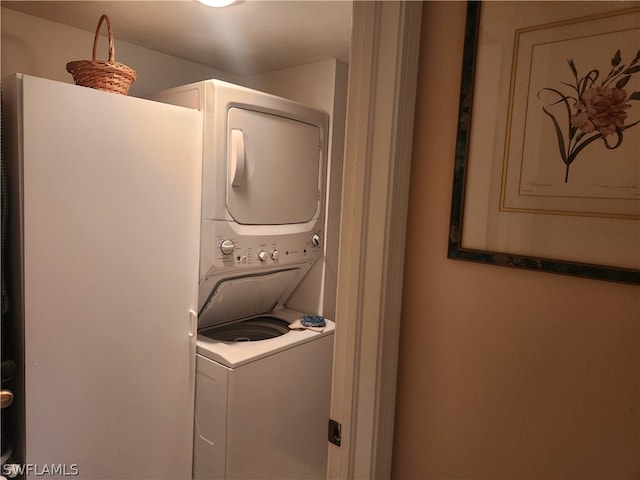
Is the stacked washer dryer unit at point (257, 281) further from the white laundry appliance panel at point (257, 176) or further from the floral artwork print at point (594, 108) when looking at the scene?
the floral artwork print at point (594, 108)

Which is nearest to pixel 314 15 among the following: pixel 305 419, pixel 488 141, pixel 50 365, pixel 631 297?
pixel 488 141

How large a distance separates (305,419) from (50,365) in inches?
48.7

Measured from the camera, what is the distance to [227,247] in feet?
6.25

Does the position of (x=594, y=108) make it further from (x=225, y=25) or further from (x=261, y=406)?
(x=261, y=406)

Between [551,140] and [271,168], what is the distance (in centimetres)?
148

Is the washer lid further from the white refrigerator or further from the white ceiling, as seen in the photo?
the white ceiling

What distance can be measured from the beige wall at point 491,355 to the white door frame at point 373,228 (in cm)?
4

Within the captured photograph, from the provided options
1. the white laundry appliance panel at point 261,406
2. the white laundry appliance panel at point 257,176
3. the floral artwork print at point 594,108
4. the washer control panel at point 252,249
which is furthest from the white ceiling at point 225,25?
the white laundry appliance panel at point 261,406

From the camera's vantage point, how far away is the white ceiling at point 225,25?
1.66 m

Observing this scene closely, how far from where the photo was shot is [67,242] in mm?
1420

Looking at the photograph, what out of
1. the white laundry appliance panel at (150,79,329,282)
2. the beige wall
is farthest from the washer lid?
the beige wall

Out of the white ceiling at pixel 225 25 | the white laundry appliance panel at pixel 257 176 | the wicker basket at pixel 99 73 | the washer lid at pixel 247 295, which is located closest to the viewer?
the wicker basket at pixel 99 73

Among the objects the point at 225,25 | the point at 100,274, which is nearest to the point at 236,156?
the point at 225,25

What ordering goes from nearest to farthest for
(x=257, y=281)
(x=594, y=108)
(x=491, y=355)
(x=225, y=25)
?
(x=594, y=108)
(x=491, y=355)
(x=225, y=25)
(x=257, y=281)
